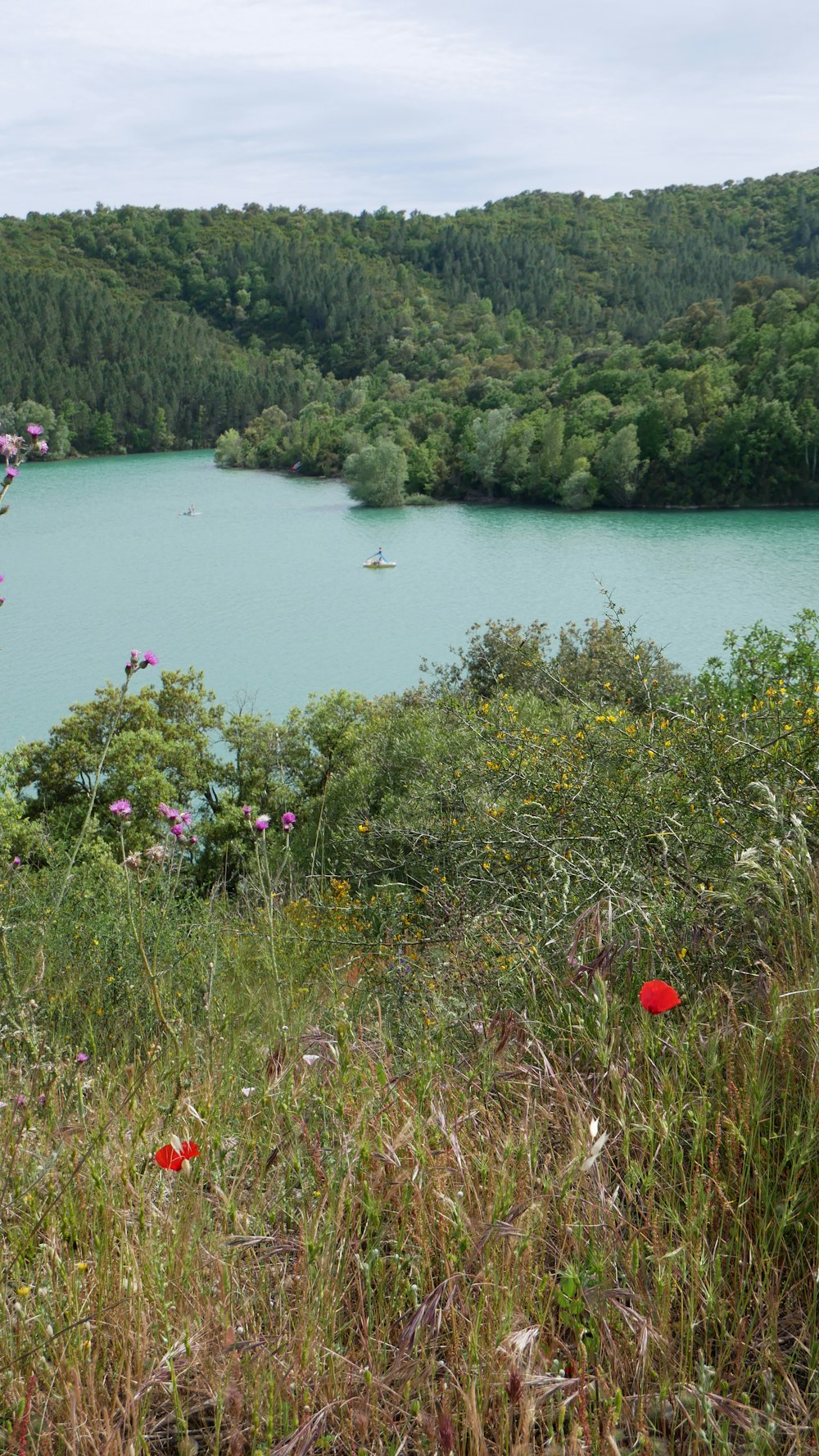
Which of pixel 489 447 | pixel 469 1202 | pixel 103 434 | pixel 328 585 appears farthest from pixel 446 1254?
pixel 103 434

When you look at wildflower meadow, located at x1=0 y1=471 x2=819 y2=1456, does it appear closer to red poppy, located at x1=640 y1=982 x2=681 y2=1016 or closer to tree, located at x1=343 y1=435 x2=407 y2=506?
red poppy, located at x1=640 y1=982 x2=681 y2=1016

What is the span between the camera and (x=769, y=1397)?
1078 millimetres

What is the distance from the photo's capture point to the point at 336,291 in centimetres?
11512

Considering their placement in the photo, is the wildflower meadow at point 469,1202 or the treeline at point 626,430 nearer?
the wildflower meadow at point 469,1202

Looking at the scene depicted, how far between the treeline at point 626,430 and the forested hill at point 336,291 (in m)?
7.18

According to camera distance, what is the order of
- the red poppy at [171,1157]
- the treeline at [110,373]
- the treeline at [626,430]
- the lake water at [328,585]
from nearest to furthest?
the red poppy at [171,1157], the lake water at [328,585], the treeline at [626,430], the treeline at [110,373]

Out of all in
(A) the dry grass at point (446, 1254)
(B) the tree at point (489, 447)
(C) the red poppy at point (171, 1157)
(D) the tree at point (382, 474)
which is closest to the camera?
(A) the dry grass at point (446, 1254)

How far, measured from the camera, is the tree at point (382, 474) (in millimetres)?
61000

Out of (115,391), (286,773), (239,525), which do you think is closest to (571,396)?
(239,525)

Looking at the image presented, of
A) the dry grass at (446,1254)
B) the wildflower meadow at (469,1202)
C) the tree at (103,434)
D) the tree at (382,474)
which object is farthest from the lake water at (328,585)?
the tree at (103,434)

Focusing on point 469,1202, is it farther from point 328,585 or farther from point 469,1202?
point 328,585

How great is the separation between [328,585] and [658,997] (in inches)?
1697

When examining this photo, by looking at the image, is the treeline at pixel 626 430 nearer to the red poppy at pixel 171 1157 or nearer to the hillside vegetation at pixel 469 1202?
the hillside vegetation at pixel 469 1202

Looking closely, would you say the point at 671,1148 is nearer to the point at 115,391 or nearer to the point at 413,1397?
the point at 413,1397
